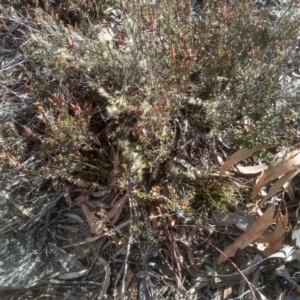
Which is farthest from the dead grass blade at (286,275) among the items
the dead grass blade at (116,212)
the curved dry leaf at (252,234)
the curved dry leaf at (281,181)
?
the dead grass blade at (116,212)

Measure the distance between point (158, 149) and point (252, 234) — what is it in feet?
2.31

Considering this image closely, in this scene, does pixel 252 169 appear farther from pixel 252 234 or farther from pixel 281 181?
pixel 252 234

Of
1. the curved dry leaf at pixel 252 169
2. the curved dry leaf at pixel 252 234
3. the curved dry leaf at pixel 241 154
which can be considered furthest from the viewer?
the curved dry leaf at pixel 252 169

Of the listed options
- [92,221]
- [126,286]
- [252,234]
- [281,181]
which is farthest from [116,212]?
[281,181]

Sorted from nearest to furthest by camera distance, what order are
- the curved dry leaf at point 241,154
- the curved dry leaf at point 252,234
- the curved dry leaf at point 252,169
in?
the curved dry leaf at point 252,234 < the curved dry leaf at point 241,154 < the curved dry leaf at point 252,169

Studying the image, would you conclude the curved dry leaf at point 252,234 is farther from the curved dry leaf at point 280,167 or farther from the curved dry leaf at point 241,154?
the curved dry leaf at point 241,154

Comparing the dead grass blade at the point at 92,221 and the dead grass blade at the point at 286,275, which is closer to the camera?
the dead grass blade at the point at 286,275

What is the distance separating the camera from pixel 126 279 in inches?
101

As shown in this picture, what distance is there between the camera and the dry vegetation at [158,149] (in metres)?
2.53

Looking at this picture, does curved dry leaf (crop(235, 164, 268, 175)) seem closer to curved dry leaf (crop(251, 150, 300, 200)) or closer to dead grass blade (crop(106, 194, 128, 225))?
curved dry leaf (crop(251, 150, 300, 200))

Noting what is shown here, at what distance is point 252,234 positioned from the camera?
8.26 ft

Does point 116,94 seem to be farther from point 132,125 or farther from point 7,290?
point 7,290

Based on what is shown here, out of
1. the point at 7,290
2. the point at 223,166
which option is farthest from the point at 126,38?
the point at 7,290

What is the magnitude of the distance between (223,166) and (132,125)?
59cm
